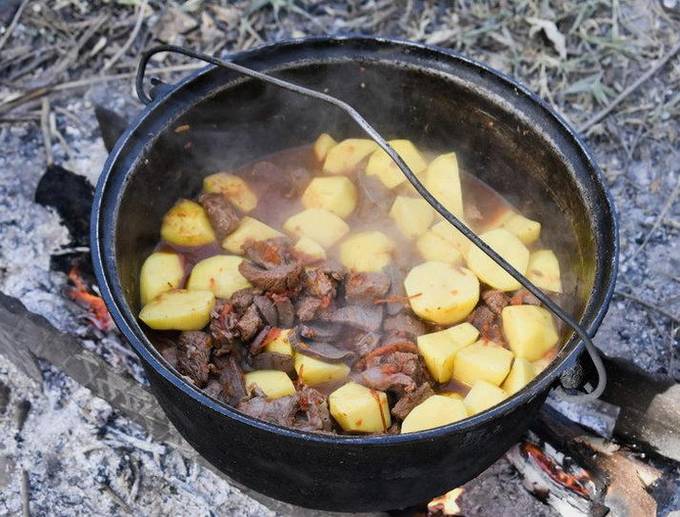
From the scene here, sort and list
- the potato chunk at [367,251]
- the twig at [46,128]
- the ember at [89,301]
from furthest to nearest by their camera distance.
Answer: the twig at [46,128], the ember at [89,301], the potato chunk at [367,251]

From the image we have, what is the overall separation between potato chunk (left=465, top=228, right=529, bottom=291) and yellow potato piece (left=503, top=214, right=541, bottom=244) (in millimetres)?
76

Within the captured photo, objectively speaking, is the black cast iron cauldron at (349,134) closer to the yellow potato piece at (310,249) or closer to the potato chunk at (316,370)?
the potato chunk at (316,370)

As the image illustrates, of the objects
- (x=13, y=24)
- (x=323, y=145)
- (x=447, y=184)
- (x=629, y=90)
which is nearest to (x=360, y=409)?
(x=447, y=184)

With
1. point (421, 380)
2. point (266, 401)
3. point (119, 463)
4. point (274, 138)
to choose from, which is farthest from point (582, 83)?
point (119, 463)

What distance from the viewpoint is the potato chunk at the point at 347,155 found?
356 cm

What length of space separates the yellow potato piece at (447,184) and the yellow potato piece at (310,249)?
570 mm

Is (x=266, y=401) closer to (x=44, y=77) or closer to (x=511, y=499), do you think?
(x=511, y=499)

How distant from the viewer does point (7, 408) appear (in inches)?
131

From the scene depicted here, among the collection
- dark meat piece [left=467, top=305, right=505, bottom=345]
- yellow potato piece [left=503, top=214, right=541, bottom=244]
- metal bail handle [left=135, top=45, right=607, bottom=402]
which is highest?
metal bail handle [left=135, top=45, right=607, bottom=402]

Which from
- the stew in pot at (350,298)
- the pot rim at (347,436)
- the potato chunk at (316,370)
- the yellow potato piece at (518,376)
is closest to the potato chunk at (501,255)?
the stew in pot at (350,298)

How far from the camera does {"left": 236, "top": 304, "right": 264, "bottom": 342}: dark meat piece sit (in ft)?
9.55

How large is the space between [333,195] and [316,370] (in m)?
0.89

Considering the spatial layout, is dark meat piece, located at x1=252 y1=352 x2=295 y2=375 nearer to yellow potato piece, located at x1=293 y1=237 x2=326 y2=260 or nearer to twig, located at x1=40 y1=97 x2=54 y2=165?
yellow potato piece, located at x1=293 y1=237 x2=326 y2=260

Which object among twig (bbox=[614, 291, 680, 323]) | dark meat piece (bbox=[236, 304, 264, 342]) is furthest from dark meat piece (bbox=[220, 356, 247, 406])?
twig (bbox=[614, 291, 680, 323])
